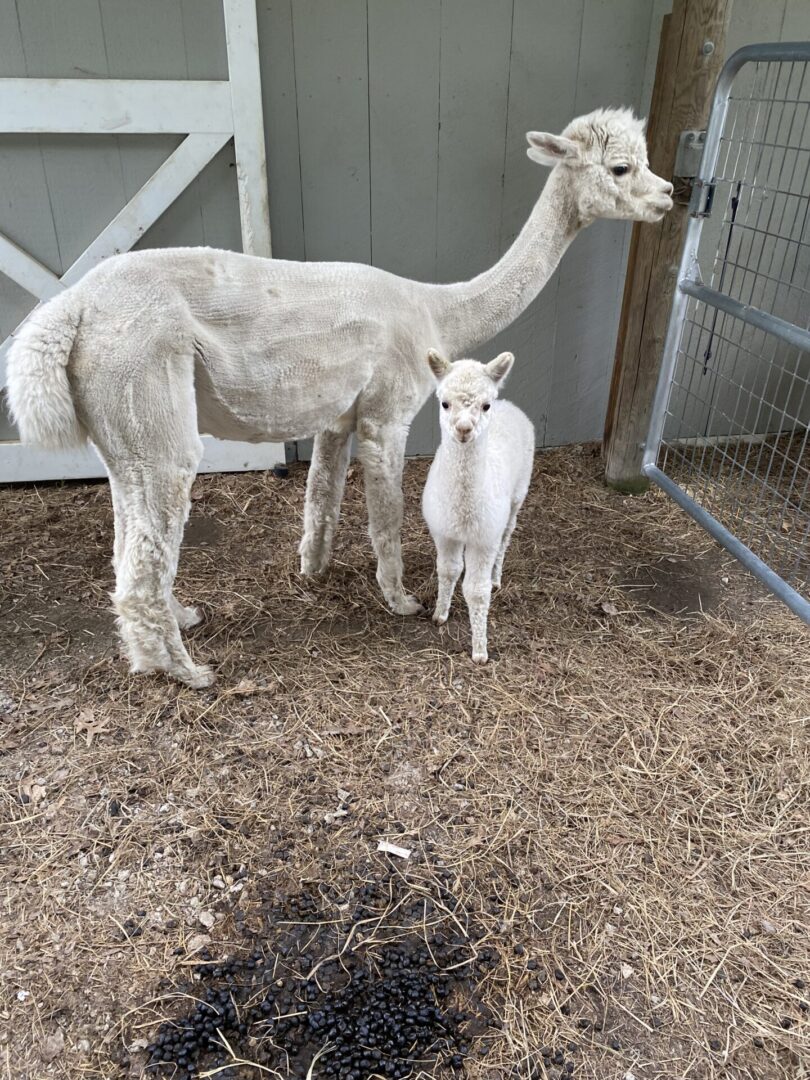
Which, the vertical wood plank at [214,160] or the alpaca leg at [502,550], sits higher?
the vertical wood plank at [214,160]

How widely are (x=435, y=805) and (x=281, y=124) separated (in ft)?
10.9

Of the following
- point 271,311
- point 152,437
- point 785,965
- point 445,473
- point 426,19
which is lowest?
point 785,965

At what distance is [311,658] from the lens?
2869 mm

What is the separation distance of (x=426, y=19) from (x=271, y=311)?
219 centimetres

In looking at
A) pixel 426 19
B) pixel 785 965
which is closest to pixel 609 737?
pixel 785 965

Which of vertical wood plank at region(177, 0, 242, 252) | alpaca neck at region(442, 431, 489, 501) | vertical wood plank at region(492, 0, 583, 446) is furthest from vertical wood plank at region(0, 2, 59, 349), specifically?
alpaca neck at region(442, 431, 489, 501)

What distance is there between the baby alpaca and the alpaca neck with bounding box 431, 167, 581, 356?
13.5 inches

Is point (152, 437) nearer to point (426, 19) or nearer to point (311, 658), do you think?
point (311, 658)

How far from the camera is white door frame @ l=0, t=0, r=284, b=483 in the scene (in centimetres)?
335

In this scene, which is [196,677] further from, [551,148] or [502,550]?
[551,148]

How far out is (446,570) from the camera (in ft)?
A: 9.29

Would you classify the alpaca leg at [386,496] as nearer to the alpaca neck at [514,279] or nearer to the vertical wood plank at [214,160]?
the alpaca neck at [514,279]

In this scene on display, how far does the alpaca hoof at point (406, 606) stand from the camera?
10.0 feet

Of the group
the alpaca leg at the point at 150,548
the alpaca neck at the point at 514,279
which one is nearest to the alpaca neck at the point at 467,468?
the alpaca neck at the point at 514,279
